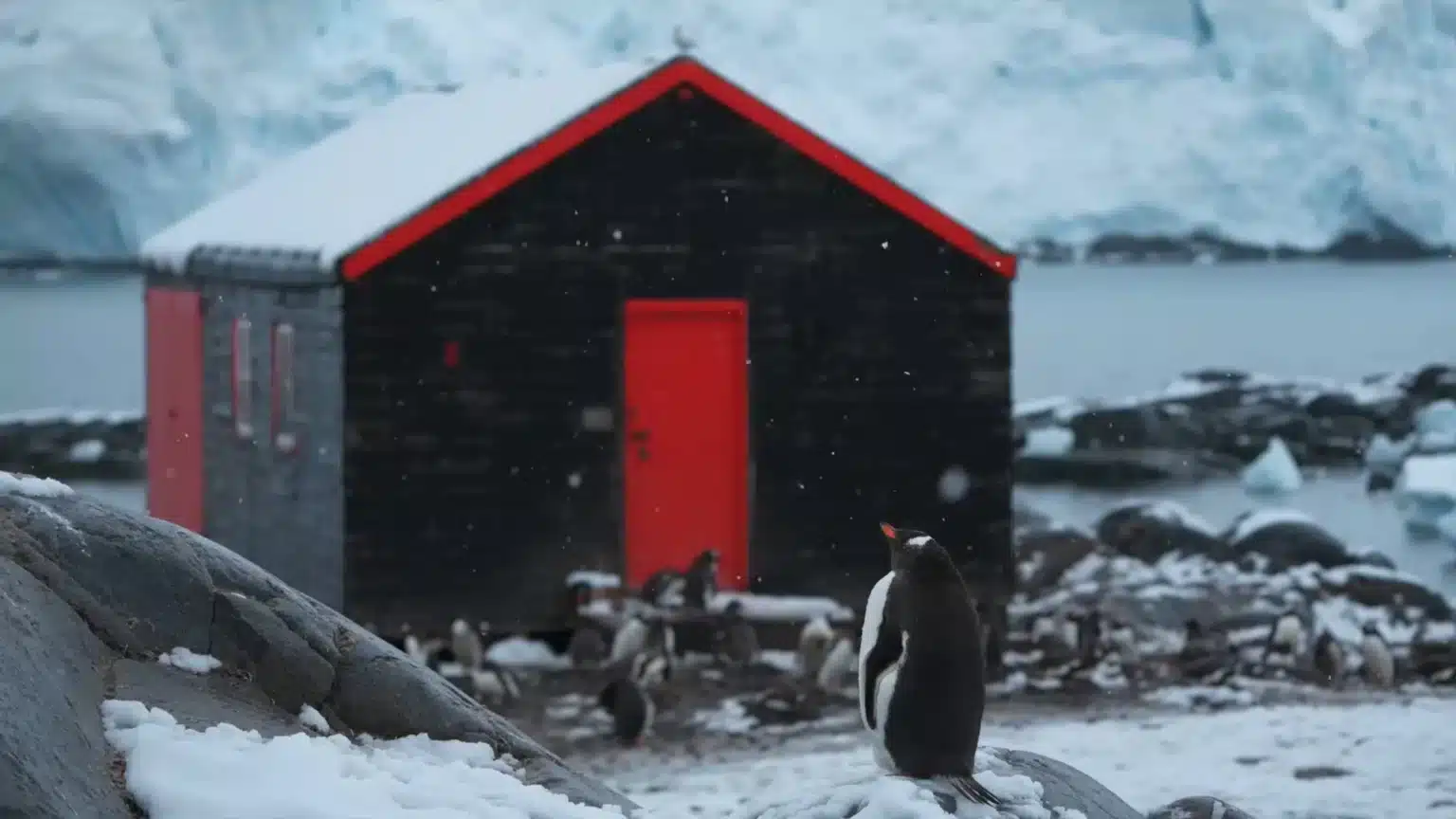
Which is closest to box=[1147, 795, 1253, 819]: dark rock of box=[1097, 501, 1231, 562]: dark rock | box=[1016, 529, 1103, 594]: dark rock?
box=[1016, 529, 1103, 594]: dark rock

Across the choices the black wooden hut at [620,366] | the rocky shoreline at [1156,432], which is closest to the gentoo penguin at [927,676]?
the black wooden hut at [620,366]

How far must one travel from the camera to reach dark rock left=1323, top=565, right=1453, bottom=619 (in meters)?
15.0

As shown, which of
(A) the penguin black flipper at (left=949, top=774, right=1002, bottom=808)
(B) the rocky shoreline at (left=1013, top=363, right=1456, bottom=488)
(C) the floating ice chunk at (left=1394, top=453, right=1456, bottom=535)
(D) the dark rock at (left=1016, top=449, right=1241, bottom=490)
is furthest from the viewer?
(B) the rocky shoreline at (left=1013, top=363, right=1456, bottom=488)

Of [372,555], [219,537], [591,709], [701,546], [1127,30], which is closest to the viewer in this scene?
→ [591,709]

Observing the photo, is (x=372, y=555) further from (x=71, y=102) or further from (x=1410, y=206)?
(x=1410, y=206)

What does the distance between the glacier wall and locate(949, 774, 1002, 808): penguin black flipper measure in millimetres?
20695

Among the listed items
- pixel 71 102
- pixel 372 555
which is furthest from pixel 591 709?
pixel 71 102

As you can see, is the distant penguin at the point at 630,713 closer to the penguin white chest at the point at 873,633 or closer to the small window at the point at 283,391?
the small window at the point at 283,391

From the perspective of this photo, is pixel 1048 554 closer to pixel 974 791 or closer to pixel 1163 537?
pixel 1163 537

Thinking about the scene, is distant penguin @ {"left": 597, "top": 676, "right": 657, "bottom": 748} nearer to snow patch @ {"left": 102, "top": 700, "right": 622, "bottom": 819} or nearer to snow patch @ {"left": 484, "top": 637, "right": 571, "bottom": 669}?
snow patch @ {"left": 484, "top": 637, "right": 571, "bottom": 669}

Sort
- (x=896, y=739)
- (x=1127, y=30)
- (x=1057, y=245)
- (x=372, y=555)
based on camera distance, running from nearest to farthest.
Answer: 1. (x=896, y=739)
2. (x=372, y=555)
3. (x=1127, y=30)
4. (x=1057, y=245)

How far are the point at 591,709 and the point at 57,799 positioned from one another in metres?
6.90

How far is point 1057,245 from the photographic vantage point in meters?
74.4

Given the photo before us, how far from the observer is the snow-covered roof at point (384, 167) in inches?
464
